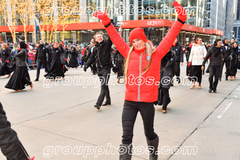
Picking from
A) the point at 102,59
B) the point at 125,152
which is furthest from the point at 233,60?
the point at 125,152

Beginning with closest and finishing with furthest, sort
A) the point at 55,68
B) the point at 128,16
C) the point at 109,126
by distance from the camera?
the point at 109,126, the point at 55,68, the point at 128,16

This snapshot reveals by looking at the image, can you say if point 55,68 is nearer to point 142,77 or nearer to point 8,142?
point 142,77

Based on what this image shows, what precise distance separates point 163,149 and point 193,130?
3.79 feet

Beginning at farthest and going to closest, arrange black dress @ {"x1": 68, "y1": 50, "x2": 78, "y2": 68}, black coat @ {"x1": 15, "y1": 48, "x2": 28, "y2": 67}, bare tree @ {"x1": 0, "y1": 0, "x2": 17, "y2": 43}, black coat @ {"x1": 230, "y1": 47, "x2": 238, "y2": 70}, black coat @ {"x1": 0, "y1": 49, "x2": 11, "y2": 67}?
bare tree @ {"x1": 0, "y1": 0, "x2": 17, "y2": 43}, black dress @ {"x1": 68, "y1": 50, "x2": 78, "y2": 68}, black coat @ {"x1": 0, "y1": 49, "x2": 11, "y2": 67}, black coat @ {"x1": 230, "y1": 47, "x2": 238, "y2": 70}, black coat @ {"x1": 15, "y1": 48, "x2": 28, "y2": 67}

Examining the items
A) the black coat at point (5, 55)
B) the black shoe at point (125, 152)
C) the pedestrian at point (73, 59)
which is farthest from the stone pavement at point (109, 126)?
the pedestrian at point (73, 59)

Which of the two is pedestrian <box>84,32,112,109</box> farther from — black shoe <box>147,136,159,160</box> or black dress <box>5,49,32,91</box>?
black dress <box>5,49,32,91</box>

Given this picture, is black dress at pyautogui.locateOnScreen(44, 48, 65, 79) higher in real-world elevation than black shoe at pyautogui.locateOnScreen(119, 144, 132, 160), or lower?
higher

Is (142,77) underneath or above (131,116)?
above

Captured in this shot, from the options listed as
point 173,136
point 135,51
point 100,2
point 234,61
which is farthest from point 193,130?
point 100,2

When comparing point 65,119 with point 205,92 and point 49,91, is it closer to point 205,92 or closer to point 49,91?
point 49,91

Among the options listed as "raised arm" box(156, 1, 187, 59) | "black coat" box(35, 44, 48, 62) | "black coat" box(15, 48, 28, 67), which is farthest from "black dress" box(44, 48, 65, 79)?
"raised arm" box(156, 1, 187, 59)

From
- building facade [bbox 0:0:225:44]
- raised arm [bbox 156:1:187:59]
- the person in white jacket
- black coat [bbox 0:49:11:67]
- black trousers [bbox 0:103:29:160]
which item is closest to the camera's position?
black trousers [bbox 0:103:29:160]

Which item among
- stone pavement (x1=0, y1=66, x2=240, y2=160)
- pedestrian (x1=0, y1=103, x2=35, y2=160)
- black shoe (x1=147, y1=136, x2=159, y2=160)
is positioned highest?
pedestrian (x1=0, y1=103, x2=35, y2=160)

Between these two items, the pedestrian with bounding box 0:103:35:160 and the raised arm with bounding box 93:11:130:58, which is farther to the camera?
the raised arm with bounding box 93:11:130:58
